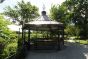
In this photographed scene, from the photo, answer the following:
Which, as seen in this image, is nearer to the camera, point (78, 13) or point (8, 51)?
point (8, 51)

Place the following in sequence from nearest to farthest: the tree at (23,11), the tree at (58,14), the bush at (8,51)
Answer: the bush at (8,51), the tree at (58,14), the tree at (23,11)

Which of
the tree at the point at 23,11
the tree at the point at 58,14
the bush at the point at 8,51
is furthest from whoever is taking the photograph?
the tree at the point at 23,11

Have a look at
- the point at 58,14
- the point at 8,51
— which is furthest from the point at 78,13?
the point at 8,51

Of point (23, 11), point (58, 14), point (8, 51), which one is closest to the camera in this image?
point (8, 51)

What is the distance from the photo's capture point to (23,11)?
52.3 metres

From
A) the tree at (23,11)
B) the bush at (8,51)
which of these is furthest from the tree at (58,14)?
the bush at (8,51)

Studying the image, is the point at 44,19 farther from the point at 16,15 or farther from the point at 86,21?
the point at 86,21

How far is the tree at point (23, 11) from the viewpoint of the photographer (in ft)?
169

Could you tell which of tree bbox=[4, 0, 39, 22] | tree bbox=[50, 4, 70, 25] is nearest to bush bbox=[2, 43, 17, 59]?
tree bbox=[50, 4, 70, 25]

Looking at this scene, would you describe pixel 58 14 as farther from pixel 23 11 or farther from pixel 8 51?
pixel 8 51

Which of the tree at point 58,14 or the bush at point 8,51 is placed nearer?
the bush at point 8,51

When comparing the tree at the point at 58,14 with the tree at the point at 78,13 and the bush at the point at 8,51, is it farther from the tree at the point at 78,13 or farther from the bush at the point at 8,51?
the bush at the point at 8,51

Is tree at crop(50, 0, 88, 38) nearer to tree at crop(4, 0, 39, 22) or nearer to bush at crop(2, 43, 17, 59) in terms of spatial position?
tree at crop(4, 0, 39, 22)

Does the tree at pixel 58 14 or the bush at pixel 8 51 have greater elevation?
the tree at pixel 58 14
